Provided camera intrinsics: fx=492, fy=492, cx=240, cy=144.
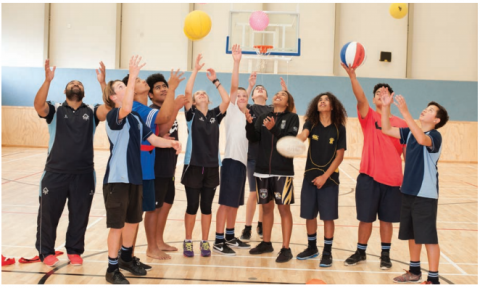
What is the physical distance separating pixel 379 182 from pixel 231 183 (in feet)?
4.78

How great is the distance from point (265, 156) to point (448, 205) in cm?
493

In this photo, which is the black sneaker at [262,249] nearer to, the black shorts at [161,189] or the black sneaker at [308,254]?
the black sneaker at [308,254]

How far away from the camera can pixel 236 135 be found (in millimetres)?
5113

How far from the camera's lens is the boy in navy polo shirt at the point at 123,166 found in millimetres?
3918

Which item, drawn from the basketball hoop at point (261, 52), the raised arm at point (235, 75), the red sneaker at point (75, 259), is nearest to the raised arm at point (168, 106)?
the raised arm at point (235, 75)

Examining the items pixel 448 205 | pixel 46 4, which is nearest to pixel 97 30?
pixel 46 4

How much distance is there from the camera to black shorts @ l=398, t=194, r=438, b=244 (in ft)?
13.1

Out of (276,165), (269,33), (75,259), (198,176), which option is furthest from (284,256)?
(269,33)

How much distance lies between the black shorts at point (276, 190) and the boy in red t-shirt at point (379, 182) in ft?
2.22

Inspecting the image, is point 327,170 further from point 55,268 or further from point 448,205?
point 448,205

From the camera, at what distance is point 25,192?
27.2ft

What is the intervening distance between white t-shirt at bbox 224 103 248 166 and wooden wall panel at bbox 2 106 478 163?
1116 cm

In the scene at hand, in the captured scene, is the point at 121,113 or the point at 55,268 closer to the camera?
the point at 121,113

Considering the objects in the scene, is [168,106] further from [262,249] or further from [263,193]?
[262,249]
